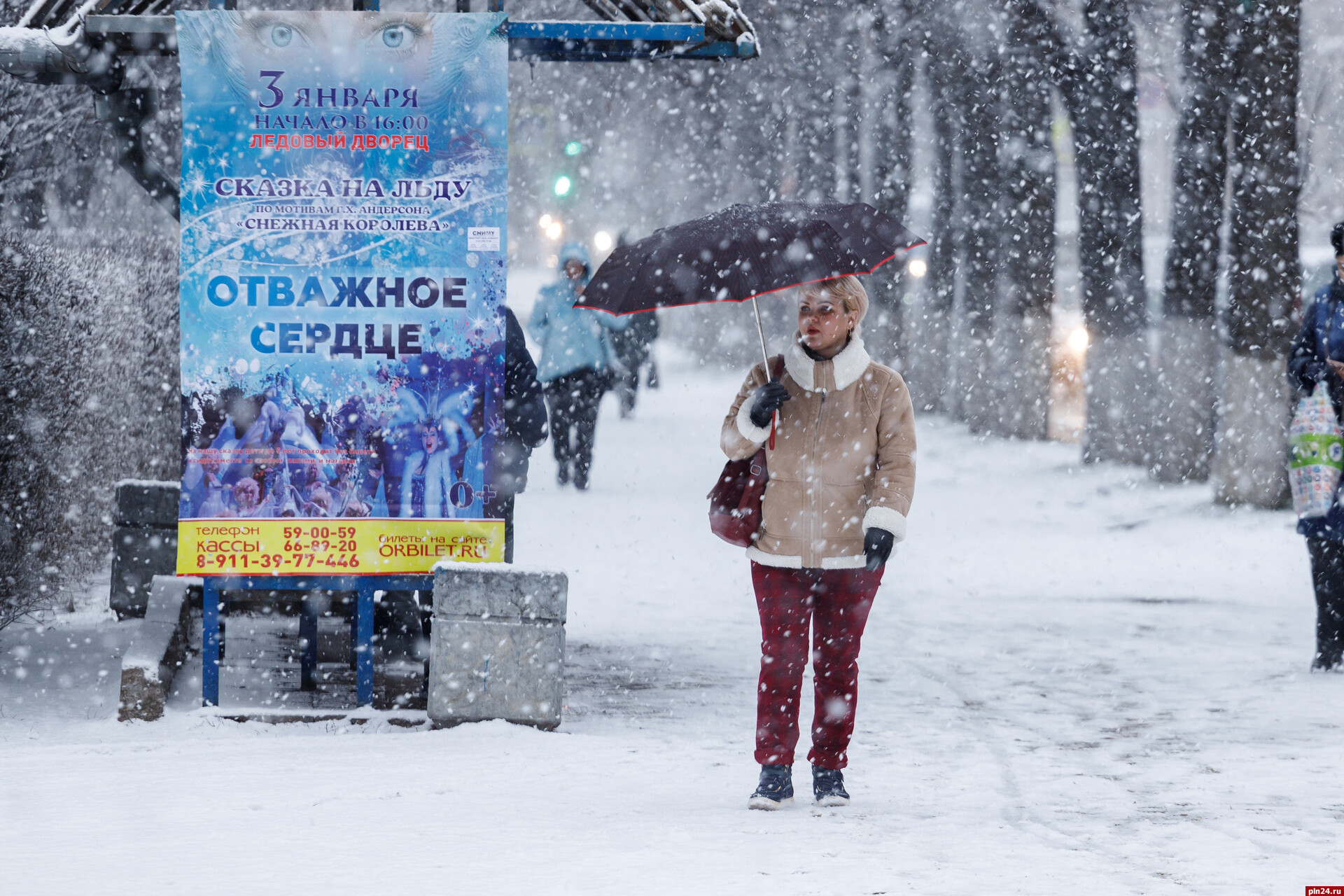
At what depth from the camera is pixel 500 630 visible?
6.32 meters

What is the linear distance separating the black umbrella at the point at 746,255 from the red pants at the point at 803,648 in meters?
0.82

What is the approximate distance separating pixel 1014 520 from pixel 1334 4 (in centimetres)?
1996

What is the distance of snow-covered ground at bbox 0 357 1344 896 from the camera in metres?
4.48

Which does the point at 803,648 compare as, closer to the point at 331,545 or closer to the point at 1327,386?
the point at 331,545

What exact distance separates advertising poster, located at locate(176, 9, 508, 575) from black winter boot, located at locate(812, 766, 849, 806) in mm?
2085

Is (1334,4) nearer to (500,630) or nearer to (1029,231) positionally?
(1029,231)

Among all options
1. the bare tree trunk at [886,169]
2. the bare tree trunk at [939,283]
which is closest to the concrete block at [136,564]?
the bare tree trunk at [886,169]

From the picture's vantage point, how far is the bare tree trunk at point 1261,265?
13.1m

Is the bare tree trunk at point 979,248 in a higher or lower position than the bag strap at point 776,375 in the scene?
higher

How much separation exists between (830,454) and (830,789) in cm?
110

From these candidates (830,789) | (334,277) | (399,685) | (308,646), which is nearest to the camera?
(830,789)

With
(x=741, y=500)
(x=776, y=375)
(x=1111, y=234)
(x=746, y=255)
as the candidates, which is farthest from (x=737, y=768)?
(x=1111, y=234)

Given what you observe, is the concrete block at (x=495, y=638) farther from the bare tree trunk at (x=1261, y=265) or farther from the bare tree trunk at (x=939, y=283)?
the bare tree trunk at (x=939, y=283)

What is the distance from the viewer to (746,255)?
507 cm
